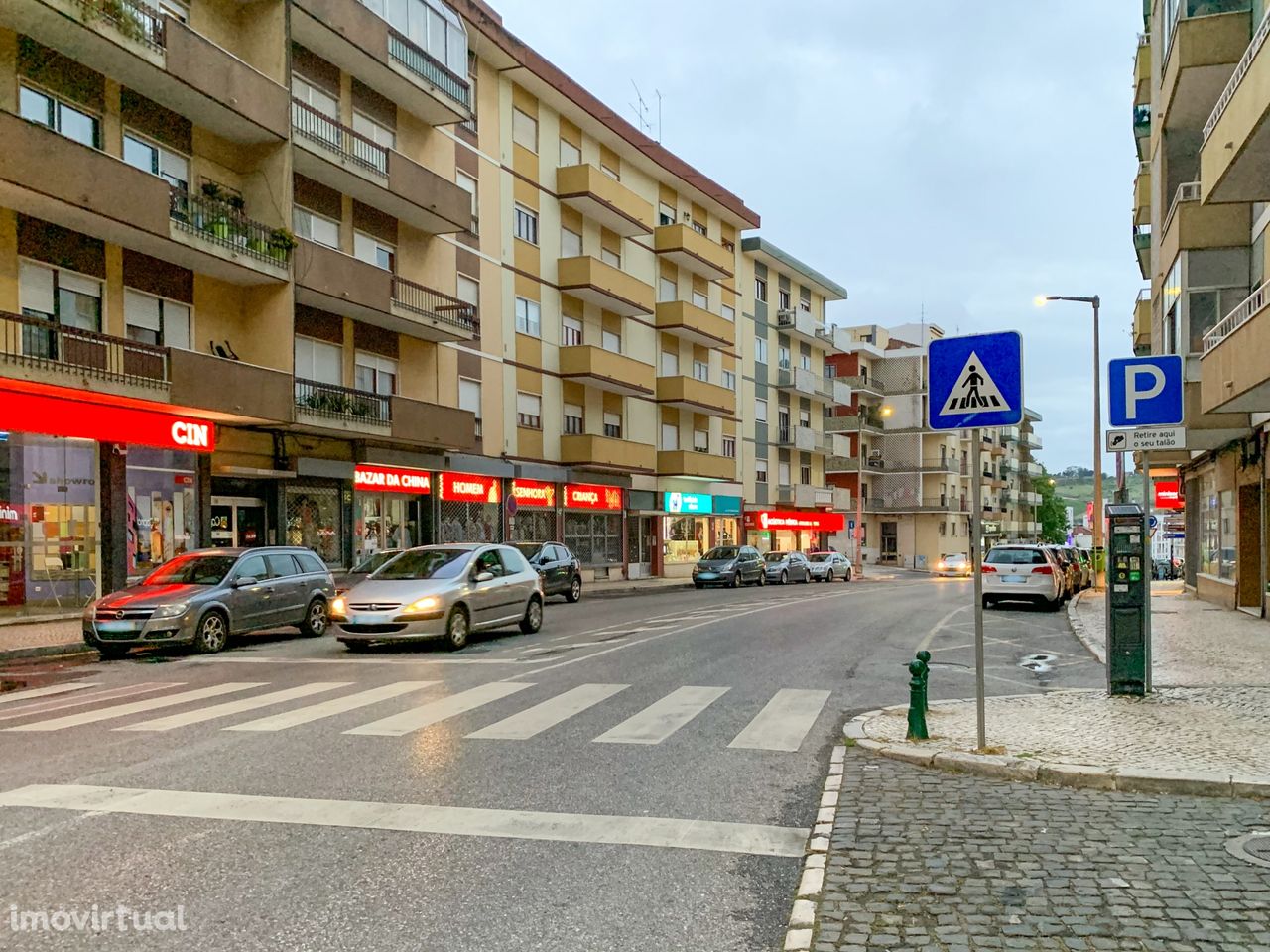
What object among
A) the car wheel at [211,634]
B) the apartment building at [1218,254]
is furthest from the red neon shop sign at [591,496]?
the car wheel at [211,634]

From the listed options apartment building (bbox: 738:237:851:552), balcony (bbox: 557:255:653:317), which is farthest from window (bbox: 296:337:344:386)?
apartment building (bbox: 738:237:851:552)

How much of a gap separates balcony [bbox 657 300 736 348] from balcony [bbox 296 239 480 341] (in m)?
14.4

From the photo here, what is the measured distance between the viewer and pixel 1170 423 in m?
8.91

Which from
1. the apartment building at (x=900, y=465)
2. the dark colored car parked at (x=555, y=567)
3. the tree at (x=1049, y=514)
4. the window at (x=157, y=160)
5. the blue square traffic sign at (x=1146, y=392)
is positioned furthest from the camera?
the tree at (x=1049, y=514)

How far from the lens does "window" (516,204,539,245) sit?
34.4m

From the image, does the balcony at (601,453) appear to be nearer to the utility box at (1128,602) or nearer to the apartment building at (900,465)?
the utility box at (1128,602)

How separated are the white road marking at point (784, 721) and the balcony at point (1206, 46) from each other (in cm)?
1326

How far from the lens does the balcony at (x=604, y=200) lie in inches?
1411

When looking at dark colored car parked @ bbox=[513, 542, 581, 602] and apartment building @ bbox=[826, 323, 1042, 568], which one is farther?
apartment building @ bbox=[826, 323, 1042, 568]

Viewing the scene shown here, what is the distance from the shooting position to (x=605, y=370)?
36.7 meters

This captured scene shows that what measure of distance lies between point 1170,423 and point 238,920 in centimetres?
842

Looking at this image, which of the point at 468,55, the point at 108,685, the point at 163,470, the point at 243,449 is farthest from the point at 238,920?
the point at 468,55

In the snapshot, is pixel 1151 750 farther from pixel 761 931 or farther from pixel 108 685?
pixel 108 685

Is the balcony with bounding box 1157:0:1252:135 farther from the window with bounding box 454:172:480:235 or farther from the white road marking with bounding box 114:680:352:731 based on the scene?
the window with bounding box 454:172:480:235
